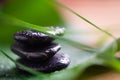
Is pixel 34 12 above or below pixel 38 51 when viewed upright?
above

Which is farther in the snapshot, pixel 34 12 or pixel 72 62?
pixel 34 12

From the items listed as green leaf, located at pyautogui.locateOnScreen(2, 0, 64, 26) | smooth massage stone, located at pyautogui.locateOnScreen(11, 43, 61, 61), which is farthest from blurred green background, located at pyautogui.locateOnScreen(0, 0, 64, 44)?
smooth massage stone, located at pyautogui.locateOnScreen(11, 43, 61, 61)

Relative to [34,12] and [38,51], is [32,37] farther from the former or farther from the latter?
[34,12]

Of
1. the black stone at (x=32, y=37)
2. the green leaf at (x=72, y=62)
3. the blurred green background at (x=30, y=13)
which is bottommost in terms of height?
the green leaf at (x=72, y=62)

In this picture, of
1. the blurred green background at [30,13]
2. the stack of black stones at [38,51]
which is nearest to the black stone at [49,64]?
the stack of black stones at [38,51]

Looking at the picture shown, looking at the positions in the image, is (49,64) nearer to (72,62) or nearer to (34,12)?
(72,62)

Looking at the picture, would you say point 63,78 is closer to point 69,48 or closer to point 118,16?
point 69,48

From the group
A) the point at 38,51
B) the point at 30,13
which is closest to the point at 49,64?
the point at 38,51

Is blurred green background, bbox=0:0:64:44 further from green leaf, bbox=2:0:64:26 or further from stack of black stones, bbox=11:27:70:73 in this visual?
stack of black stones, bbox=11:27:70:73

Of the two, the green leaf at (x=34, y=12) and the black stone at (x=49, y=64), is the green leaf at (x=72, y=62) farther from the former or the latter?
the green leaf at (x=34, y=12)
